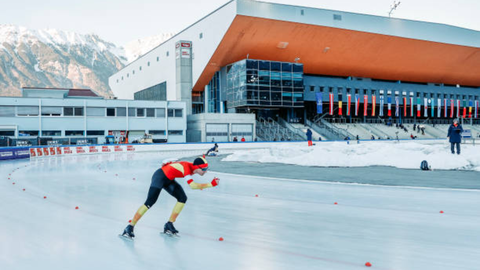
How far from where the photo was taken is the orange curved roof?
181ft

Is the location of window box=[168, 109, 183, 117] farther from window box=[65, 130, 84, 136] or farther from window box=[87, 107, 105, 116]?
window box=[65, 130, 84, 136]

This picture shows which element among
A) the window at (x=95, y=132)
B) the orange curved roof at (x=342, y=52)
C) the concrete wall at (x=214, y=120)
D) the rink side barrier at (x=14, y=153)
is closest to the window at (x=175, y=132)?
the concrete wall at (x=214, y=120)

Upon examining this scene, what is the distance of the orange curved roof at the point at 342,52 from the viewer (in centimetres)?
5503

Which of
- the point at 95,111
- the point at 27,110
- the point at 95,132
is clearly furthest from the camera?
the point at 95,111

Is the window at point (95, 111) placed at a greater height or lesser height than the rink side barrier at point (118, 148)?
greater

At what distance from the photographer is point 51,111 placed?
5044 centimetres

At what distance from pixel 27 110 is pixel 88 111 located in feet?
22.6

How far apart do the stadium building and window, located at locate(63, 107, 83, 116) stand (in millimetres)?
15356

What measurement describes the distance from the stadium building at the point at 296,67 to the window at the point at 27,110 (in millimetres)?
20379

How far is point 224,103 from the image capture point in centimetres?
6431

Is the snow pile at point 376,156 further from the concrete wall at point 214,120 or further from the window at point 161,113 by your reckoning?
the window at point 161,113

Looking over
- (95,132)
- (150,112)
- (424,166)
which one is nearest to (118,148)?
(95,132)

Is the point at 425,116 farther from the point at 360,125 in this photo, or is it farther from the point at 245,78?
the point at 245,78

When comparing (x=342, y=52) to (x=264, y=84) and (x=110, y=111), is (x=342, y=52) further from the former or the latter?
(x=110, y=111)
